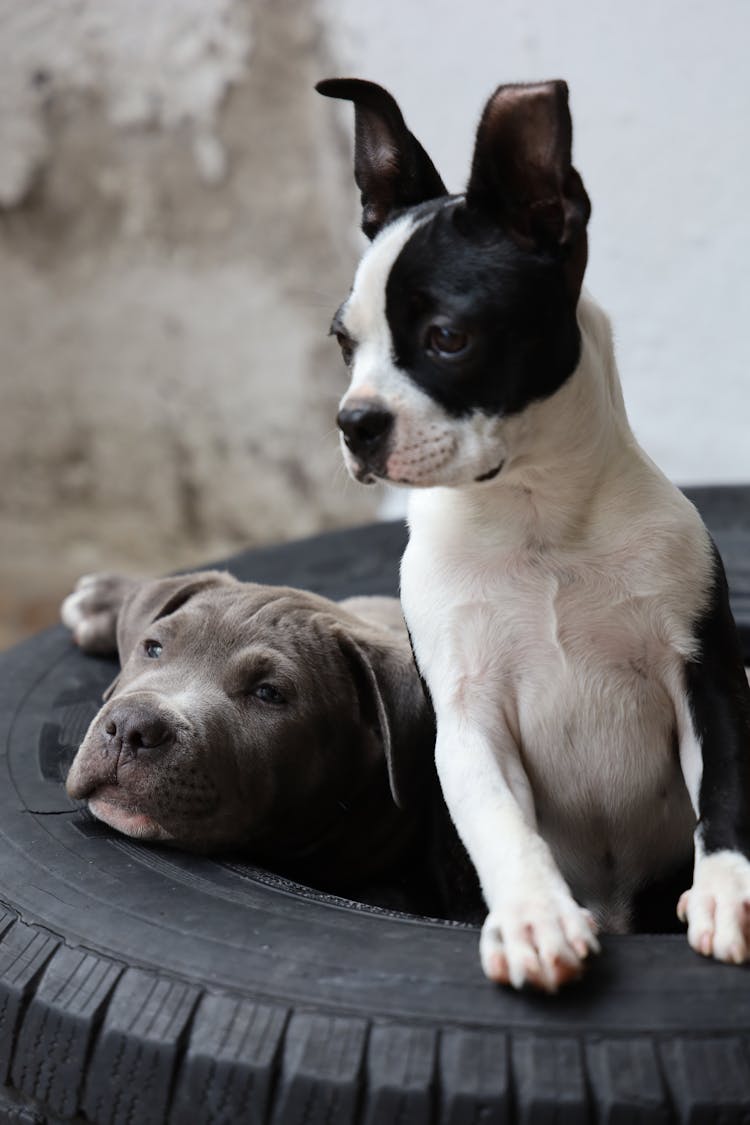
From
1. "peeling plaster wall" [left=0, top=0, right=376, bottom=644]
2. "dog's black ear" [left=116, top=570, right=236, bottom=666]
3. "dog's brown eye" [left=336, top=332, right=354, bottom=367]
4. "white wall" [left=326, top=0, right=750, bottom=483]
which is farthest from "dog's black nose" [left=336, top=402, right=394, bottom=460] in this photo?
"peeling plaster wall" [left=0, top=0, right=376, bottom=644]

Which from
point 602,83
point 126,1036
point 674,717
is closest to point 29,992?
point 126,1036

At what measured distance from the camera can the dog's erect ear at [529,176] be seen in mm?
1741

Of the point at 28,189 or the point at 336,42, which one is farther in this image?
the point at 28,189

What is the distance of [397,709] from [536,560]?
1.27 ft

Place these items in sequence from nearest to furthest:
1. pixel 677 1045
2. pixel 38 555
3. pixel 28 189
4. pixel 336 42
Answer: pixel 677 1045 < pixel 336 42 < pixel 28 189 < pixel 38 555

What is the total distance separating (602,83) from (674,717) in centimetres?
285

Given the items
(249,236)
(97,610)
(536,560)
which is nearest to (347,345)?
(536,560)

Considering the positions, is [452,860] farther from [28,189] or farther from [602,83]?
[28,189]

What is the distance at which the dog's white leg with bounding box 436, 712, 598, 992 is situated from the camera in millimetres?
1562

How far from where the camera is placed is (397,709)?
2.21m

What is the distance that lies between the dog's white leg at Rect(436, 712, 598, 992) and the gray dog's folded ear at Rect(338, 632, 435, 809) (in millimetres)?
229

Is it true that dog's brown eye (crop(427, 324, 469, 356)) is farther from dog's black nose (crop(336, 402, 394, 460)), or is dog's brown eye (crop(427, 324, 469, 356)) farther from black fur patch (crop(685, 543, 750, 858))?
black fur patch (crop(685, 543, 750, 858))

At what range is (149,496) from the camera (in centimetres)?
575

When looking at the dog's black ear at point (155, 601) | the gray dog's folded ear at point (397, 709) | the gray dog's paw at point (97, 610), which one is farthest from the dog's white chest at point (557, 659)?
the gray dog's paw at point (97, 610)
